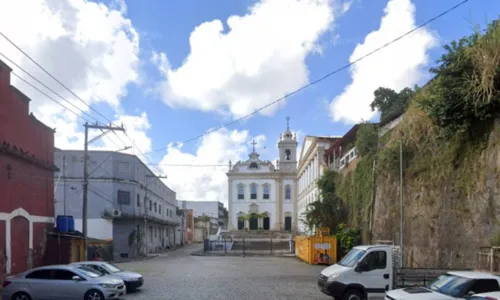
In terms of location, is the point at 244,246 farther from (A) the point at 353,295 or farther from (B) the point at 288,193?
(A) the point at 353,295

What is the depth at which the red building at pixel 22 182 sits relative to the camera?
18.8m

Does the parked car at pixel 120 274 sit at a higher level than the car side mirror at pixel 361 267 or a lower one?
lower

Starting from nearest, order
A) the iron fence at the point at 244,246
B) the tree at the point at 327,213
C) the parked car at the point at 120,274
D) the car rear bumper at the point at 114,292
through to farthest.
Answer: the car rear bumper at the point at 114,292
the parked car at the point at 120,274
the tree at the point at 327,213
the iron fence at the point at 244,246

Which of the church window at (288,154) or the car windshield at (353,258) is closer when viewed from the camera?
the car windshield at (353,258)

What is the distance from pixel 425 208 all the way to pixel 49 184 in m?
17.5

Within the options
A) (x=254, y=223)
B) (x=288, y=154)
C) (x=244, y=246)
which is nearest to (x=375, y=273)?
(x=244, y=246)

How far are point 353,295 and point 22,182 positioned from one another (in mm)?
14500

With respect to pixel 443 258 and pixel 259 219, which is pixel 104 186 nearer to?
pixel 443 258

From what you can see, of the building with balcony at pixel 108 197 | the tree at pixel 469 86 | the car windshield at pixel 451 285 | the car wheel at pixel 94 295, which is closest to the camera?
the car windshield at pixel 451 285

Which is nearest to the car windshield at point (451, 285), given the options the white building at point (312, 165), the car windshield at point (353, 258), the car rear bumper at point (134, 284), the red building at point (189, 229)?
the car windshield at point (353, 258)

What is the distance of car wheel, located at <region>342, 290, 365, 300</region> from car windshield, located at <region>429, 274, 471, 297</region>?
3495 mm

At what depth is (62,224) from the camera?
81.8 ft

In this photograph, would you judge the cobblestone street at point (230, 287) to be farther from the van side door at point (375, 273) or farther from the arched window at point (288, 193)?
the arched window at point (288, 193)

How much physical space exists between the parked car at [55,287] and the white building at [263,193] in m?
67.9
